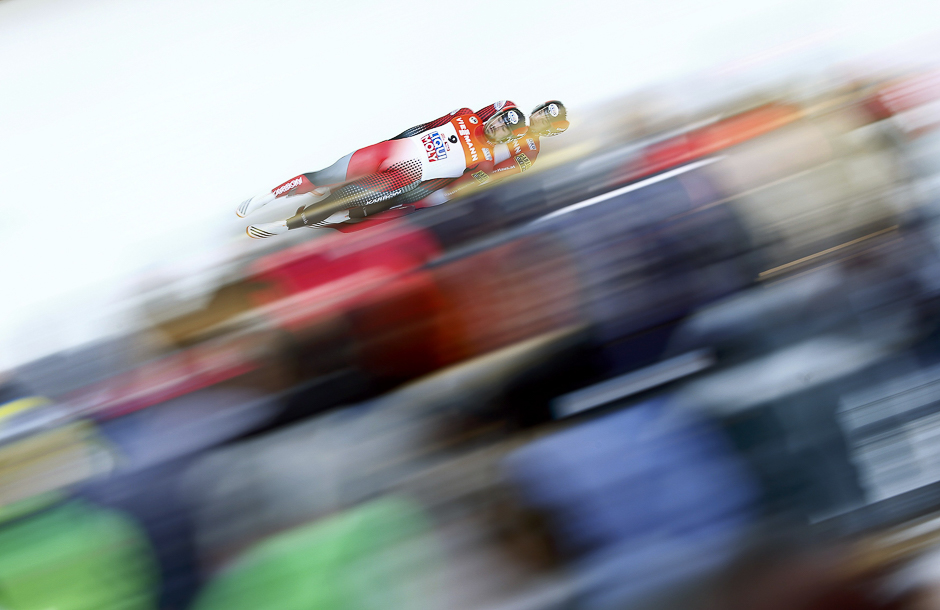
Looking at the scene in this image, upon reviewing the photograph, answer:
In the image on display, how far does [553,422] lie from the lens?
1664 millimetres

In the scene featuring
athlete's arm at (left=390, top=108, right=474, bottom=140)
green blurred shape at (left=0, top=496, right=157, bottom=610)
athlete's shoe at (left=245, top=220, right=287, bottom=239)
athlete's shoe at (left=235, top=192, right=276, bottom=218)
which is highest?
athlete's arm at (left=390, top=108, right=474, bottom=140)

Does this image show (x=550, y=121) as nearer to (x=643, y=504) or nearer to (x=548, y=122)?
(x=548, y=122)

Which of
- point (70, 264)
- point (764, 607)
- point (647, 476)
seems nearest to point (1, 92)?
point (70, 264)

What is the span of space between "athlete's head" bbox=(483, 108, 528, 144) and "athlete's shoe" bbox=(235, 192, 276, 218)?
2.78 feet

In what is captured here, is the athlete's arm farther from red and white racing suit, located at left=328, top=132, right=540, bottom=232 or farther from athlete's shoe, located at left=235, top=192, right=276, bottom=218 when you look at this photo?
athlete's shoe, located at left=235, top=192, right=276, bottom=218

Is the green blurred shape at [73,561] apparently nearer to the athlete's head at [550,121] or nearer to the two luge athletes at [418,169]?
the two luge athletes at [418,169]

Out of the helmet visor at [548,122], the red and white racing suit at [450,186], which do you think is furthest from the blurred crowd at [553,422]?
the helmet visor at [548,122]

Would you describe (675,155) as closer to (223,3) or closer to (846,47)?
(846,47)

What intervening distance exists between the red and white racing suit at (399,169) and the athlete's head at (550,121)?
15 cm

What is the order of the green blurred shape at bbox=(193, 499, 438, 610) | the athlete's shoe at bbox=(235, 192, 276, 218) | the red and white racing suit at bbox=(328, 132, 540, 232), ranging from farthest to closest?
the athlete's shoe at bbox=(235, 192, 276, 218)
the red and white racing suit at bbox=(328, 132, 540, 232)
the green blurred shape at bbox=(193, 499, 438, 610)

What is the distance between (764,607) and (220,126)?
102 inches

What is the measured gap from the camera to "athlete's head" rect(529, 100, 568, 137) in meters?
2.19

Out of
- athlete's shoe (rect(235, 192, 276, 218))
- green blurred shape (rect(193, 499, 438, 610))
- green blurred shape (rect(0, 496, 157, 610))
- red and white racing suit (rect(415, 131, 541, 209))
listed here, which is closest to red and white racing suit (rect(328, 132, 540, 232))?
red and white racing suit (rect(415, 131, 541, 209))

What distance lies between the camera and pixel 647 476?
163 centimetres
